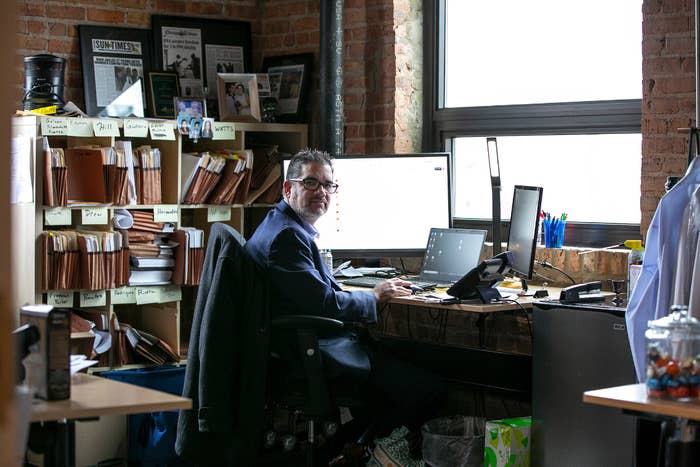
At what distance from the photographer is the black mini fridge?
3.79 meters

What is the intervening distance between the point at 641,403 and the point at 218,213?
2927mm

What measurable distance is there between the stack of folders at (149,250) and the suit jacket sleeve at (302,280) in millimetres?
1114

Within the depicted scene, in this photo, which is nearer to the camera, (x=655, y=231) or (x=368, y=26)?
(x=655, y=231)

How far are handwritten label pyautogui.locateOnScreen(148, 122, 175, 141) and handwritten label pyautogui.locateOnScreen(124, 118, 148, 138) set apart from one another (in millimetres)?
27

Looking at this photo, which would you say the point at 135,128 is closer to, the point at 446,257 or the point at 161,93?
the point at 161,93

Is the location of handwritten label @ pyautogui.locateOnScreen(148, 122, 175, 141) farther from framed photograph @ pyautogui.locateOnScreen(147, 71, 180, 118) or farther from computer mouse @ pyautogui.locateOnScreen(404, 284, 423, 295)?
computer mouse @ pyautogui.locateOnScreen(404, 284, 423, 295)

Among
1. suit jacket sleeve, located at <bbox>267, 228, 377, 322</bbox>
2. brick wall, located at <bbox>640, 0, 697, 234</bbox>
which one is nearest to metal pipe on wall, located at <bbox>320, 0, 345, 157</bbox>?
suit jacket sleeve, located at <bbox>267, 228, 377, 322</bbox>

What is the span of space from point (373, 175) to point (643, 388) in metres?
2.21

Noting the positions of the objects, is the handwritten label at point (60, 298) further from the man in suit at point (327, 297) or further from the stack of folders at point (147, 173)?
the man in suit at point (327, 297)

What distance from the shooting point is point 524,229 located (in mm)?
4312

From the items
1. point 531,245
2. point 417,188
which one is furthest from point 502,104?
point 531,245

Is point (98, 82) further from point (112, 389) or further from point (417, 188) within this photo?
point (112, 389)

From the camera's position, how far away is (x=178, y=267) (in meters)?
4.97

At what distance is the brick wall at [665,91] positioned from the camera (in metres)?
4.14
